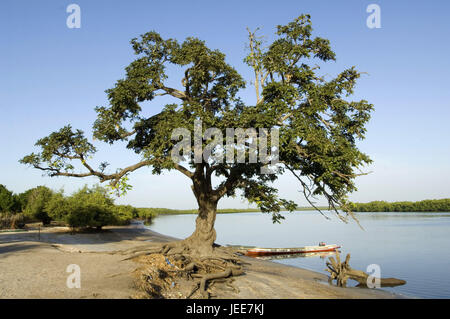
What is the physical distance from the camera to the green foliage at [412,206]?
127 m

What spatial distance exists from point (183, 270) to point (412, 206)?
151 m

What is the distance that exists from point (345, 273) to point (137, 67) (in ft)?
52.8

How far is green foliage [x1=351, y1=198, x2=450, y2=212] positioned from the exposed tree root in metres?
128

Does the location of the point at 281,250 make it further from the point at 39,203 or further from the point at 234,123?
the point at 39,203

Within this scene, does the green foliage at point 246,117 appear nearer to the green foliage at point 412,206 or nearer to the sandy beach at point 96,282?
the sandy beach at point 96,282

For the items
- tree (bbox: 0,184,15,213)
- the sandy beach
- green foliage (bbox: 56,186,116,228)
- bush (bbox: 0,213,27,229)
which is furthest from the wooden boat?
tree (bbox: 0,184,15,213)

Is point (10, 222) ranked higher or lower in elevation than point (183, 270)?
lower

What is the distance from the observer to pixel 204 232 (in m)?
17.0

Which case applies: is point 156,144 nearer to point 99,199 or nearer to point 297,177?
point 297,177

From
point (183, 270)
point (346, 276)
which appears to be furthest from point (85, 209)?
point (346, 276)

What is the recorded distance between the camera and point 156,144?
15.6 m
